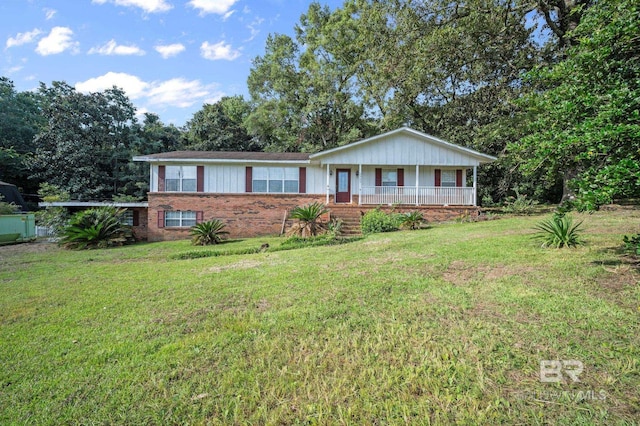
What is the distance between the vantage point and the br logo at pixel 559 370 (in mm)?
2679

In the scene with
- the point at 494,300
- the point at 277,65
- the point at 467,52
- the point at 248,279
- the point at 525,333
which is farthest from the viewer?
the point at 277,65

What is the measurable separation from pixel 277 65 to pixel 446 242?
26.2 metres

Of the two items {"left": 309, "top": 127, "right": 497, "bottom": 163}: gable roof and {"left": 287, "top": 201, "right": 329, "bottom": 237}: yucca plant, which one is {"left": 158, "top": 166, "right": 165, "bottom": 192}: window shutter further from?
{"left": 287, "top": 201, "right": 329, "bottom": 237}: yucca plant

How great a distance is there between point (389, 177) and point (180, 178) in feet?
36.7

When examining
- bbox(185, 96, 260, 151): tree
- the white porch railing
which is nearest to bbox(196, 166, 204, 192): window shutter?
the white porch railing

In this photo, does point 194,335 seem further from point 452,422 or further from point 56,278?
point 56,278

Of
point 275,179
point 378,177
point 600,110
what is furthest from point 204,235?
point 600,110

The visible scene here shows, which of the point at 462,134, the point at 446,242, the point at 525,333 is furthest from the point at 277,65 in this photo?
the point at 525,333

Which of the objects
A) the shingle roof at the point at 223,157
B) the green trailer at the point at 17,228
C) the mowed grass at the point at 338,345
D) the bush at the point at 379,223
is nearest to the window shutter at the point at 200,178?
the shingle roof at the point at 223,157

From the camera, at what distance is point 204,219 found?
1636cm

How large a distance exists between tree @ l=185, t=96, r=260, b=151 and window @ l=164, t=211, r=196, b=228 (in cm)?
1454

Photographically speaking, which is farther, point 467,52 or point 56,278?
point 467,52

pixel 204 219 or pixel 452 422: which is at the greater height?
pixel 204 219

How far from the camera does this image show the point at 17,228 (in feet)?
50.9
